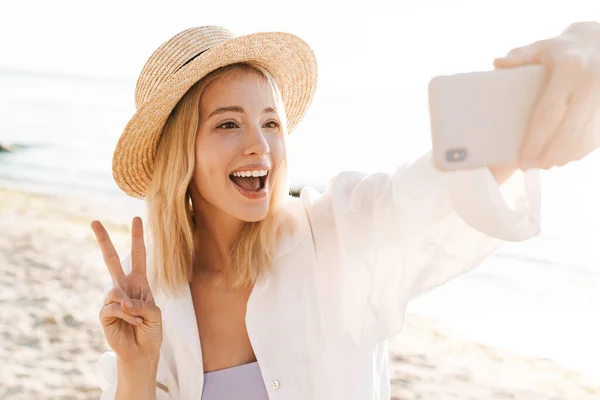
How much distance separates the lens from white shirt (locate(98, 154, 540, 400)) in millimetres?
1659

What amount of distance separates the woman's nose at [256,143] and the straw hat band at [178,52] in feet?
1.08

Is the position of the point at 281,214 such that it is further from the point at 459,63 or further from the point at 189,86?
the point at 459,63

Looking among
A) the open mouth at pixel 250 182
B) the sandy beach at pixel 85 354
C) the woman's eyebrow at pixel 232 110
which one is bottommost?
the sandy beach at pixel 85 354

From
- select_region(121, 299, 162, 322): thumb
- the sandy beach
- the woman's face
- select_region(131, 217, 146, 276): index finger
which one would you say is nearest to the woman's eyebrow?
the woman's face

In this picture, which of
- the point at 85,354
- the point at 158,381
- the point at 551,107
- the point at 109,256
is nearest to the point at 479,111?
the point at 551,107

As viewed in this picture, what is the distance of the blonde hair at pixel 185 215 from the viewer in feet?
7.14

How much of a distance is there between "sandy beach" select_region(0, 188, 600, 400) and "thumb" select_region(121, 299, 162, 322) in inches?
96.3

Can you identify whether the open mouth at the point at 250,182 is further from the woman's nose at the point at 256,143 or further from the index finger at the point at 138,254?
the index finger at the point at 138,254

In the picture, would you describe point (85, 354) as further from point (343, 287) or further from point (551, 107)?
point (551, 107)

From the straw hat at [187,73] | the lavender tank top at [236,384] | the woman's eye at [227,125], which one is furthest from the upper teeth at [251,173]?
the lavender tank top at [236,384]

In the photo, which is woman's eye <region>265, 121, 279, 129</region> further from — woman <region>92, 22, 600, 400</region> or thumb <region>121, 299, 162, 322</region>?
thumb <region>121, 299, 162, 322</region>

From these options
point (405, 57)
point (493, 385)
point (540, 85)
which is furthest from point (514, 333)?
point (405, 57)

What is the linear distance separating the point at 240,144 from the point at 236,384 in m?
0.71

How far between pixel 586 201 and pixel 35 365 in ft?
23.9
